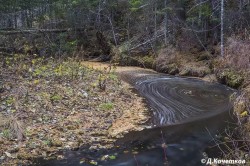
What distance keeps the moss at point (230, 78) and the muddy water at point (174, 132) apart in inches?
17.9

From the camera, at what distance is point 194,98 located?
12062 millimetres

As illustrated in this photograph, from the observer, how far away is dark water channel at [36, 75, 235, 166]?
6.27m

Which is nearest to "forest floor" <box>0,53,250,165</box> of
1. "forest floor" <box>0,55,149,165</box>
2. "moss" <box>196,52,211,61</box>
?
"forest floor" <box>0,55,149,165</box>

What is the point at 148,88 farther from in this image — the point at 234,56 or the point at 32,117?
the point at 32,117

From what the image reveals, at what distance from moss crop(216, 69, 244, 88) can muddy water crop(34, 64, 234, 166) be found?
1.49ft

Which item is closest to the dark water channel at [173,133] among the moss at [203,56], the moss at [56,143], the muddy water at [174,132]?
the muddy water at [174,132]

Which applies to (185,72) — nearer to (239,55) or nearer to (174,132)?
(239,55)

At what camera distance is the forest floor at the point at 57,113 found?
6.87m

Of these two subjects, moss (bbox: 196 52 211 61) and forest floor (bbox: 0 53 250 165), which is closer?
forest floor (bbox: 0 53 250 165)

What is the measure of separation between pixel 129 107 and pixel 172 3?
1407cm

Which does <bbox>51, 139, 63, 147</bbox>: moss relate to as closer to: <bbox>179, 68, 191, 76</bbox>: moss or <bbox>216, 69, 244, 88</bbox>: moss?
<bbox>216, 69, 244, 88</bbox>: moss

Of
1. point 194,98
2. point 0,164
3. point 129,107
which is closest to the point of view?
point 0,164

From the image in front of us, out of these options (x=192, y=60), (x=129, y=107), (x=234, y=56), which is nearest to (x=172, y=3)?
(x=192, y=60)

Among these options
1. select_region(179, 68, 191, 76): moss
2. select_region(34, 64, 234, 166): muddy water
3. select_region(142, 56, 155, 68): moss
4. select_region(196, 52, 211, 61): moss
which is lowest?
select_region(34, 64, 234, 166): muddy water
